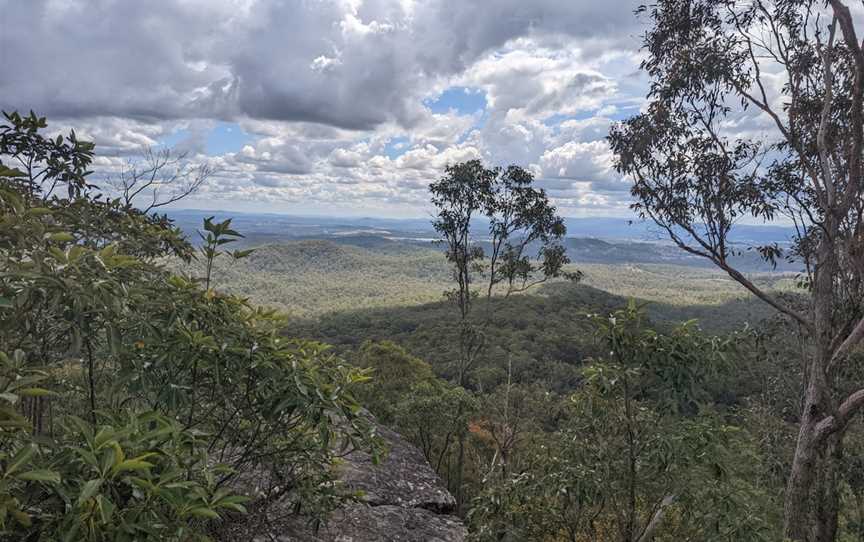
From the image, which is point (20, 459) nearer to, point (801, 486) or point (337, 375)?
point (337, 375)

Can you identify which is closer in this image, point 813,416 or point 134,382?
point 134,382

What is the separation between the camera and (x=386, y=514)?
6.40 metres

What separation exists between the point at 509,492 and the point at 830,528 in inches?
374

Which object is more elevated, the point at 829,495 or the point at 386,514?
the point at 386,514

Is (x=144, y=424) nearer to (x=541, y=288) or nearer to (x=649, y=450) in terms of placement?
(x=649, y=450)

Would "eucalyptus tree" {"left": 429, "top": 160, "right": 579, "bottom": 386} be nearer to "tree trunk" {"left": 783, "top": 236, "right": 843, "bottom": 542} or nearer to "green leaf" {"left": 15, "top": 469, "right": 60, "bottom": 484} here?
"tree trunk" {"left": 783, "top": 236, "right": 843, "bottom": 542}

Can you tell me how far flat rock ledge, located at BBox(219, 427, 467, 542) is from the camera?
5.07 metres

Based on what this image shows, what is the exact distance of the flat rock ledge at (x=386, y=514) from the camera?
5066 mm

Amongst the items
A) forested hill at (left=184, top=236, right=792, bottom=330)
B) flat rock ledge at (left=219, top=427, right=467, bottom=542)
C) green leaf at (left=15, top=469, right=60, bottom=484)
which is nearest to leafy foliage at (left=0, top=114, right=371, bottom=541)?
green leaf at (left=15, top=469, right=60, bottom=484)

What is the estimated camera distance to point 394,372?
21.2 m

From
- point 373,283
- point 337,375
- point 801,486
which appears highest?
point 337,375

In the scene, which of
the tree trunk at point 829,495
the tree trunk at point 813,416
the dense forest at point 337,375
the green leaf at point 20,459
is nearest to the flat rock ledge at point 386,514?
the dense forest at point 337,375

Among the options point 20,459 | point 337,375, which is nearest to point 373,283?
point 337,375

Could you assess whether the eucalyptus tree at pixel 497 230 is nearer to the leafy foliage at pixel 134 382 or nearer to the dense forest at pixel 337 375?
the dense forest at pixel 337 375
